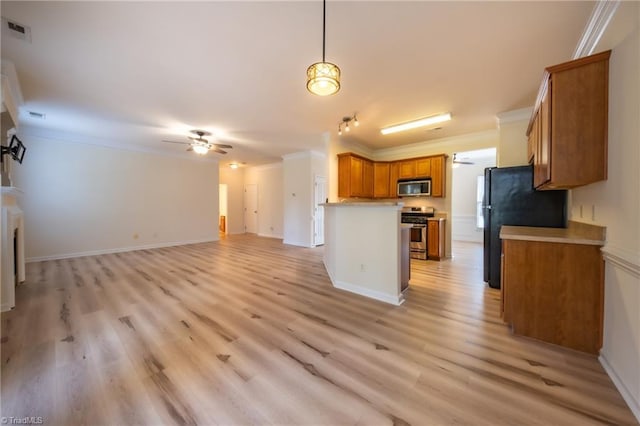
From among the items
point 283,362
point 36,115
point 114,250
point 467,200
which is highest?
point 36,115

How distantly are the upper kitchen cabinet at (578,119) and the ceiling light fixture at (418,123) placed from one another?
7.05ft

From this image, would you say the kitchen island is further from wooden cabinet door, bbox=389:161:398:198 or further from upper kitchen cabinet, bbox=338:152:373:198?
wooden cabinet door, bbox=389:161:398:198

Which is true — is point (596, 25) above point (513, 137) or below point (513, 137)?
above

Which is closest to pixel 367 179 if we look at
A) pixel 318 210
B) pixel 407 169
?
pixel 407 169

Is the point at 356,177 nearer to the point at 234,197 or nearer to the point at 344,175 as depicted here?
the point at 344,175

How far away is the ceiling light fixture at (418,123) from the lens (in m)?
4.08

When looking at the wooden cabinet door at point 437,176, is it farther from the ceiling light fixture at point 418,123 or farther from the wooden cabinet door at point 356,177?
the wooden cabinet door at point 356,177

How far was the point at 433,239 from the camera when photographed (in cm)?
523

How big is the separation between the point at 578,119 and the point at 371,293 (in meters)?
2.65

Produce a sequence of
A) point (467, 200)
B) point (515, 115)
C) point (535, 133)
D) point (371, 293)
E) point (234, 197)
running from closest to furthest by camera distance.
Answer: point (535, 133) < point (371, 293) < point (515, 115) < point (467, 200) < point (234, 197)

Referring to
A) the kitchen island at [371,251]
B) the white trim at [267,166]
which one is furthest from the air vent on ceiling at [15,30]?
the white trim at [267,166]

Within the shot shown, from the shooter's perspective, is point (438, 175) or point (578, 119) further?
point (438, 175)

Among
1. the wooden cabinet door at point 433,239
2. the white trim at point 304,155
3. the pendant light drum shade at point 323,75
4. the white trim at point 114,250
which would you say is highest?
the white trim at point 304,155

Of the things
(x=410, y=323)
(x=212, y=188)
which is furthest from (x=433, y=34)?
(x=212, y=188)
